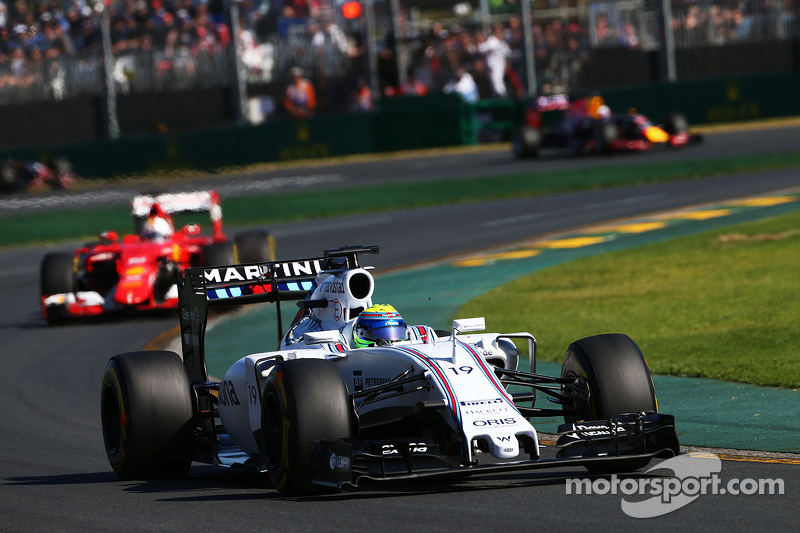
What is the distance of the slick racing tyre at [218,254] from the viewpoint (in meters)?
15.1

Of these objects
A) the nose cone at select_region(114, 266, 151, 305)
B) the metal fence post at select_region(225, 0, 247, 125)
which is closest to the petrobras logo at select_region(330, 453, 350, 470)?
the nose cone at select_region(114, 266, 151, 305)

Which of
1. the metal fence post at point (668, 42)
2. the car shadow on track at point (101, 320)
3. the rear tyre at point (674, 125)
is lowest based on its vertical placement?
the car shadow on track at point (101, 320)

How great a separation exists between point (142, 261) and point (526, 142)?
16.6 metres

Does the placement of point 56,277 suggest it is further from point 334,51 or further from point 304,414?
point 334,51

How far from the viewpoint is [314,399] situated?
6.20 meters

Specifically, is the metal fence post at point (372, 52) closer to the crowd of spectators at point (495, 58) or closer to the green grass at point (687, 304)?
the crowd of spectators at point (495, 58)

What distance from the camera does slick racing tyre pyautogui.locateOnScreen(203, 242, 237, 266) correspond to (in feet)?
49.5

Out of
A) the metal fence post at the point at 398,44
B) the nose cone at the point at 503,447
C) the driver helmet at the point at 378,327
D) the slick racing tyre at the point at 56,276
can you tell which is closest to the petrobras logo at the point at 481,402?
the nose cone at the point at 503,447

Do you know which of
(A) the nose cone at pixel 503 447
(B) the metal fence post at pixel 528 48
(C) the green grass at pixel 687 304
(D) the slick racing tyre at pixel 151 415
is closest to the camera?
(A) the nose cone at pixel 503 447

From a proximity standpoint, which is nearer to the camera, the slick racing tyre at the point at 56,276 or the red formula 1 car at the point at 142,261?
the red formula 1 car at the point at 142,261

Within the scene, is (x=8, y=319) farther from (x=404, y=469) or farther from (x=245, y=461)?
(x=404, y=469)

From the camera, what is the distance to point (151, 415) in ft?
24.3

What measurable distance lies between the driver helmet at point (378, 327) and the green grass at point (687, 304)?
3.16 meters

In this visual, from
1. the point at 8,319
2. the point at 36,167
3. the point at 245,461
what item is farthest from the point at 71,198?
the point at 245,461
